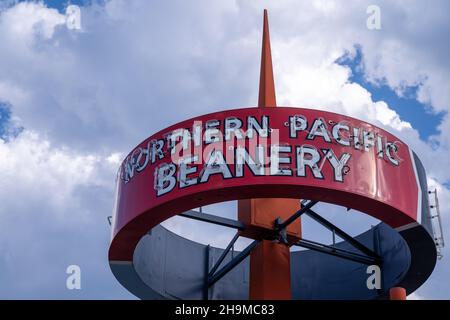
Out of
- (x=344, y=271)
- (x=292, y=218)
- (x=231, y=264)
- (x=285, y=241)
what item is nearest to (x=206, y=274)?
(x=231, y=264)

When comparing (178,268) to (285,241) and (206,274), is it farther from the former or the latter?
(285,241)

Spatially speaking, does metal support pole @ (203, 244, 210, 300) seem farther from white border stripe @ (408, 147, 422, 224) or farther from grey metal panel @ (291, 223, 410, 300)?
white border stripe @ (408, 147, 422, 224)

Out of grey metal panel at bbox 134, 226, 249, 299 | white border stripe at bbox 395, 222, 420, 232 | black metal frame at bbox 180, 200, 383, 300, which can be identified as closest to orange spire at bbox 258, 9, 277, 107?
black metal frame at bbox 180, 200, 383, 300

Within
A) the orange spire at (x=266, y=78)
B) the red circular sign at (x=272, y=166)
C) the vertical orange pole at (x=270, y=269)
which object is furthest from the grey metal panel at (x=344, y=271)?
the orange spire at (x=266, y=78)

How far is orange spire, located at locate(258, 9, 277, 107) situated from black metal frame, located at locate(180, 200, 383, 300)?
3.38 meters

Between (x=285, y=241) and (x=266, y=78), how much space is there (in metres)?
5.24

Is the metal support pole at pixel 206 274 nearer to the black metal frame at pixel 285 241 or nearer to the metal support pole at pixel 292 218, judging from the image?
the black metal frame at pixel 285 241

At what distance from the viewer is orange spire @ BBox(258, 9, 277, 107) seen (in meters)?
23.0

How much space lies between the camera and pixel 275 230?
22.1 m

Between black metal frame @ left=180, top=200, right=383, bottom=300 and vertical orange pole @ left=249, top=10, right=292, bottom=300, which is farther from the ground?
black metal frame @ left=180, top=200, right=383, bottom=300

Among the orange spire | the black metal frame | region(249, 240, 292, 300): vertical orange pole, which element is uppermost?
the orange spire

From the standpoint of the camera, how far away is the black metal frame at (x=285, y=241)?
850 inches

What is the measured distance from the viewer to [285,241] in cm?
2170
